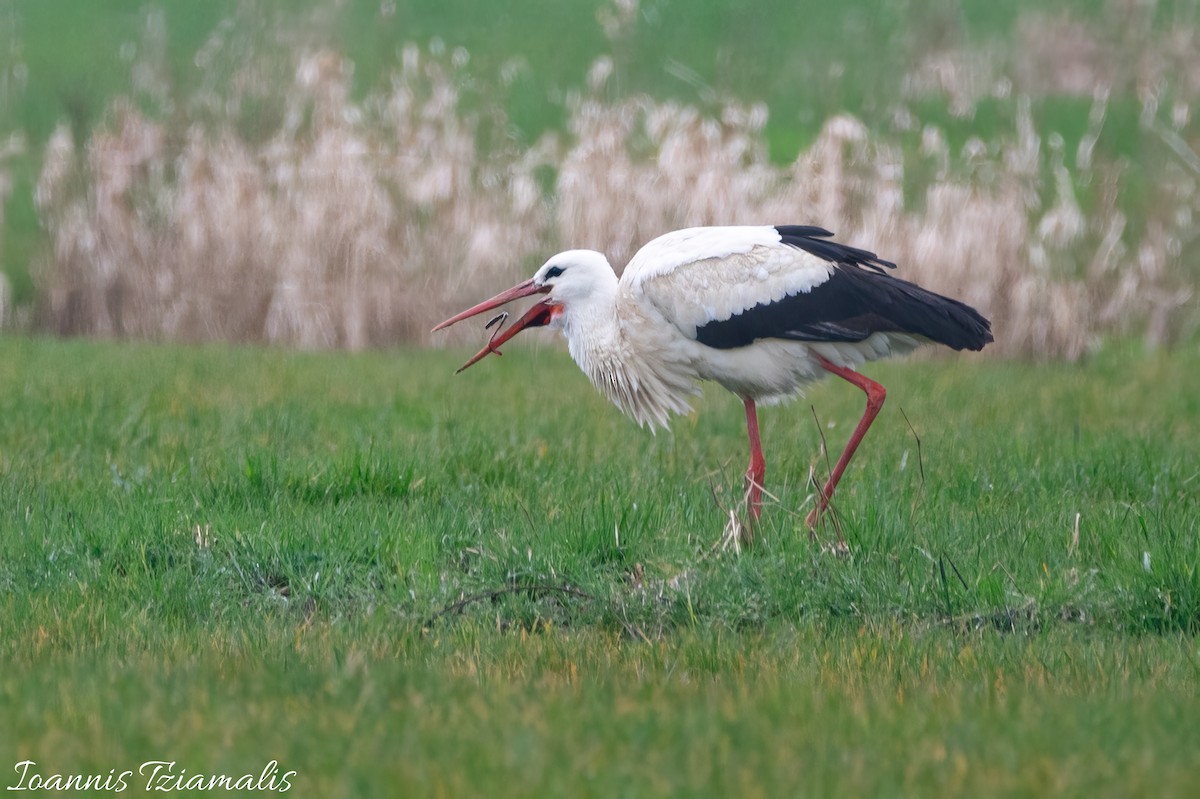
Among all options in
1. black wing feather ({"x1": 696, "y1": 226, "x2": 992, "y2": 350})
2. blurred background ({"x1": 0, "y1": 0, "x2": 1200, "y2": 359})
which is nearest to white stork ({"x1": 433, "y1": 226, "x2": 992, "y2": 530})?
black wing feather ({"x1": 696, "y1": 226, "x2": 992, "y2": 350})

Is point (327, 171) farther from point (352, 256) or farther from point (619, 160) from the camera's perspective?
point (619, 160)

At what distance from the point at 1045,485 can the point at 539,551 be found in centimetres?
239

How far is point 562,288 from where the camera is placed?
602 cm

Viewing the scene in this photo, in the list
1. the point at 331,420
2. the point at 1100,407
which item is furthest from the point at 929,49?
the point at 331,420

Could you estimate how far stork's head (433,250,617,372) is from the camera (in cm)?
598

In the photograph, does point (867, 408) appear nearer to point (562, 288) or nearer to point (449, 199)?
point (562, 288)

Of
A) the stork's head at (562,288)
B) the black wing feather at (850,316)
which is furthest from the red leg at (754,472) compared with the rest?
the stork's head at (562,288)

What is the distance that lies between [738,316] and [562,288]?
69 centimetres

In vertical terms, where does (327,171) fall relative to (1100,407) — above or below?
above

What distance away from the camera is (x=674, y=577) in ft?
15.5

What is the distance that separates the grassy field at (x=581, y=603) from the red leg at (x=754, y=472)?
0.10m

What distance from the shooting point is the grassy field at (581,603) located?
3133 mm

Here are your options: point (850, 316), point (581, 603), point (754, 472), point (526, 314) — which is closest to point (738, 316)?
point (850, 316)

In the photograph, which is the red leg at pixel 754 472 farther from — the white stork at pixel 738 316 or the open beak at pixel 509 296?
the open beak at pixel 509 296
